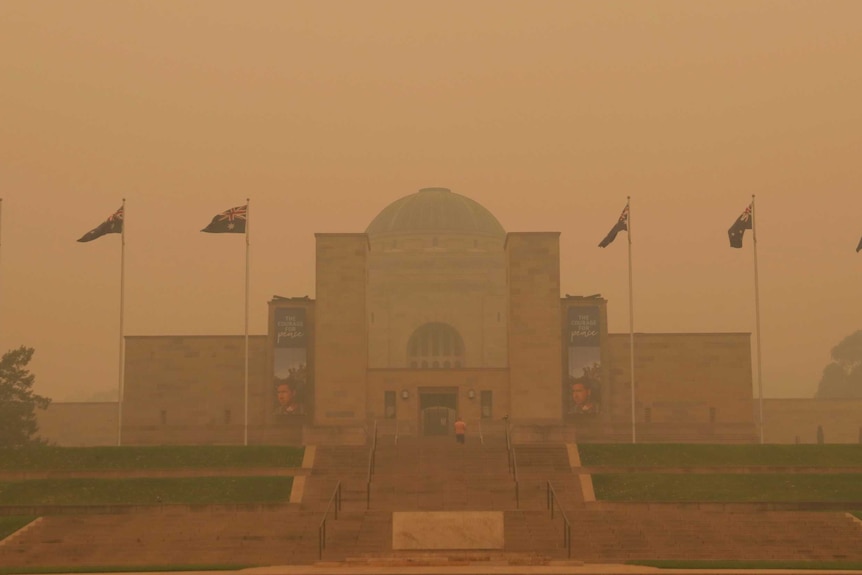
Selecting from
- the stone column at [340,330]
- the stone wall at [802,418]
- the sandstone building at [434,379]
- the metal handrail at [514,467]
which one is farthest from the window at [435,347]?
the metal handrail at [514,467]

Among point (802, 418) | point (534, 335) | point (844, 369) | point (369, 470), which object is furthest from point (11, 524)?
point (844, 369)

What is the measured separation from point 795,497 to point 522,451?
9956mm

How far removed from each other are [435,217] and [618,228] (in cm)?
3938

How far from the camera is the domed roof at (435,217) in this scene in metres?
90.4

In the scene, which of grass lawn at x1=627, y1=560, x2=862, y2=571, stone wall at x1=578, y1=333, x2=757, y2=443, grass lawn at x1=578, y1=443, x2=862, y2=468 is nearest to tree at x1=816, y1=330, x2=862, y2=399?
stone wall at x1=578, y1=333, x2=757, y2=443

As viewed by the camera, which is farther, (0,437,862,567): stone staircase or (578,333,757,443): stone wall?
(578,333,757,443): stone wall

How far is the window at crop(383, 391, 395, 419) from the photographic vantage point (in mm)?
56438

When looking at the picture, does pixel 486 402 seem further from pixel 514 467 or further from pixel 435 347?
pixel 435 347

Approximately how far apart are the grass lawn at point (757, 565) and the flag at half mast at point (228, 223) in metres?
24.9

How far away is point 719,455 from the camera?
4444 cm

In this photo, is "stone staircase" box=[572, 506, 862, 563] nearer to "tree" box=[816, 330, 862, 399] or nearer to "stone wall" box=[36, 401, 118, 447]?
"stone wall" box=[36, 401, 118, 447]

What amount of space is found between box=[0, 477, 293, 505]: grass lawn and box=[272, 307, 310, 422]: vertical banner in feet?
57.6

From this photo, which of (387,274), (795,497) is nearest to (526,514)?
(795,497)

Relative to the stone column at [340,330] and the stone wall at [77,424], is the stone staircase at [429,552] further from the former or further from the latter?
the stone wall at [77,424]
